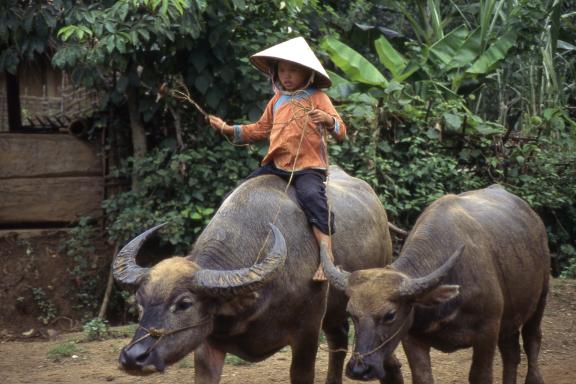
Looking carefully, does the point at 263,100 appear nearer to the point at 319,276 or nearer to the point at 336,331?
the point at 336,331

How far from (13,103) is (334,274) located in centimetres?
596

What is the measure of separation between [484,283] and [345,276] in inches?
32.6

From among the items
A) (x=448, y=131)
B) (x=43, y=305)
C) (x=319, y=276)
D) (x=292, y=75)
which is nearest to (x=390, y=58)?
(x=448, y=131)

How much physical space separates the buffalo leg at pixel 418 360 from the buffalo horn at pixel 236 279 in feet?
3.10

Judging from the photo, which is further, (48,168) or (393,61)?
(393,61)

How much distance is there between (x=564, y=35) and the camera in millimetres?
11680

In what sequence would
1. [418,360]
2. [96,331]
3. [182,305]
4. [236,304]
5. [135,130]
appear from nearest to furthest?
[182,305] < [236,304] < [418,360] < [96,331] < [135,130]

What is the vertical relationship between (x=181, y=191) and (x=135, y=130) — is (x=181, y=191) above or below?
below

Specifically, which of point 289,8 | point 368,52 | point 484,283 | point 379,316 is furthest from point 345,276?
point 368,52

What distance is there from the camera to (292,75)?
207 inches

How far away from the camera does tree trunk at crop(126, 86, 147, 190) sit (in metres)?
8.53

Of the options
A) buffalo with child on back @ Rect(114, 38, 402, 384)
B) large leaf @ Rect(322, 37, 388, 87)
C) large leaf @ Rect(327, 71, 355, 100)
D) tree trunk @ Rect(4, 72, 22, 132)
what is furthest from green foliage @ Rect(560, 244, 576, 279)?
tree trunk @ Rect(4, 72, 22, 132)

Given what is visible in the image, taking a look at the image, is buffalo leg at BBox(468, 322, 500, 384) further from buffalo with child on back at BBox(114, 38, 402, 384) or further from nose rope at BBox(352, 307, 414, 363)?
buffalo with child on back at BBox(114, 38, 402, 384)

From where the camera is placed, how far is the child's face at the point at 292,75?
526cm
